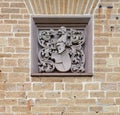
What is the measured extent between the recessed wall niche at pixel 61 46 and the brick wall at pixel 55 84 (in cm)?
7

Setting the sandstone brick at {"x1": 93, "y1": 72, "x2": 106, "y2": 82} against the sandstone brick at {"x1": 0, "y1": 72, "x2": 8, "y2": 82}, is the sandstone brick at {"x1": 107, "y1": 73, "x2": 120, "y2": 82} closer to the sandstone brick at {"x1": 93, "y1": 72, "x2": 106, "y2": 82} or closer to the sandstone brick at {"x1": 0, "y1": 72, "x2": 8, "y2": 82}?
the sandstone brick at {"x1": 93, "y1": 72, "x2": 106, "y2": 82}

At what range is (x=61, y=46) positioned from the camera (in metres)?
3.00

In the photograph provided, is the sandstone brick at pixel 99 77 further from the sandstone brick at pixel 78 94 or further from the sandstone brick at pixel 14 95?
the sandstone brick at pixel 14 95

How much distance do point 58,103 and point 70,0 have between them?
3.38 ft

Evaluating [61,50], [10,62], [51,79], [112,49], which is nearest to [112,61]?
[112,49]

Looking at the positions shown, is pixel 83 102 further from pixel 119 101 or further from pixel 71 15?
Answer: pixel 71 15

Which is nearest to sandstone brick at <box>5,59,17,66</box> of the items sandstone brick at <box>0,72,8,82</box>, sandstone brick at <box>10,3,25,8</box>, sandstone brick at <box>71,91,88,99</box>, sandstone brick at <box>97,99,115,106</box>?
sandstone brick at <box>0,72,8,82</box>

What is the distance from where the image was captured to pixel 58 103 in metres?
2.96

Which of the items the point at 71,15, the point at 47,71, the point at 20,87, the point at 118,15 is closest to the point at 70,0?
the point at 71,15

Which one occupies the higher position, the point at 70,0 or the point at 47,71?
the point at 70,0

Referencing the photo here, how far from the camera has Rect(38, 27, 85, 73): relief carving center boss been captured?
3008 mm

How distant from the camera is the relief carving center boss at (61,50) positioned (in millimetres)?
3008

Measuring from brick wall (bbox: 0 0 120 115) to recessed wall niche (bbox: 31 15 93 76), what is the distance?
0.07 metres

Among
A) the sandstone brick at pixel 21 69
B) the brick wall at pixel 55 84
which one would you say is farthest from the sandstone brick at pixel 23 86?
the sandstone brick at pixel 21 69
